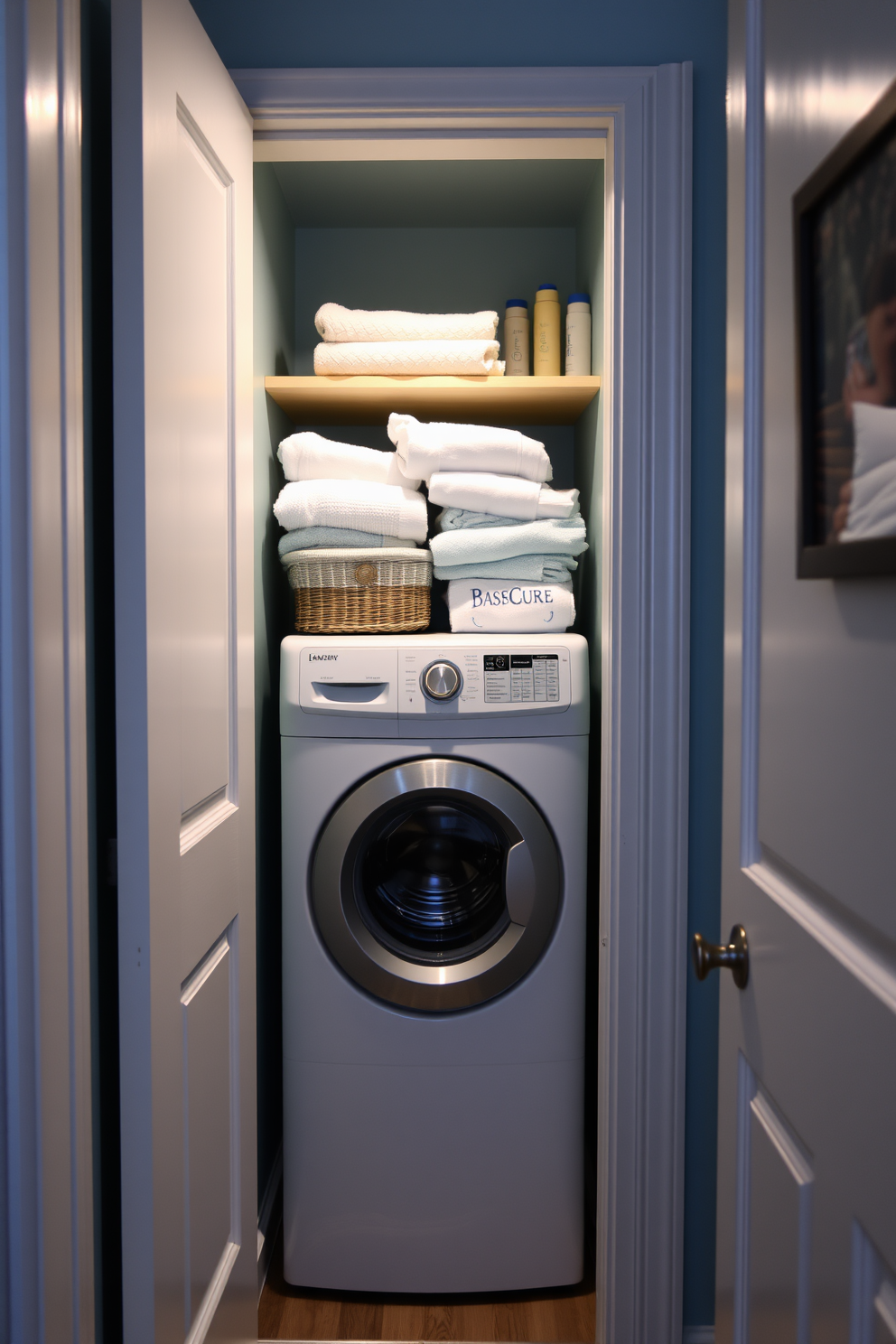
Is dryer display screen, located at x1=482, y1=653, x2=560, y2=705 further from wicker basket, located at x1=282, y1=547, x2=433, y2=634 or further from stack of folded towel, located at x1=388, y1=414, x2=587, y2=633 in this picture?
wicker basket, located at x1=282, y1=547, x2=433, y2=634

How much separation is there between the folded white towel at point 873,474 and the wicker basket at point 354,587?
3.88 ft

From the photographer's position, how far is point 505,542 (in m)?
1.71

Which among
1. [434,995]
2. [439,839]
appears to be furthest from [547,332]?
[434,995]

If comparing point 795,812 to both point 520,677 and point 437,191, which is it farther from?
point 437,191

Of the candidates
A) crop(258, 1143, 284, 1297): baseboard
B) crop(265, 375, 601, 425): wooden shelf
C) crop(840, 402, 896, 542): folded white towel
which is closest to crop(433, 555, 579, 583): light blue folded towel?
crop(265, 375, 601, 425): wooden shelf

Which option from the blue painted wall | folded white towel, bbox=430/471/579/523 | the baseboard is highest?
the blue painted wall

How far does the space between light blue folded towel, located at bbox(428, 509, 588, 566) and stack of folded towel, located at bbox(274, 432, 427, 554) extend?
68 mm

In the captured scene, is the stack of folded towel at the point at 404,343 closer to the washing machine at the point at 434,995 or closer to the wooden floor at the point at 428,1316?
the washing machine at the point at 434,995

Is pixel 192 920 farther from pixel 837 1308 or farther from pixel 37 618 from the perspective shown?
pixel 837 1308

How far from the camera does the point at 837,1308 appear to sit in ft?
2.07

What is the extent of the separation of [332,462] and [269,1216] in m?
1.53

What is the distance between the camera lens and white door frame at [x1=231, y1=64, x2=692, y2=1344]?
1.40 m

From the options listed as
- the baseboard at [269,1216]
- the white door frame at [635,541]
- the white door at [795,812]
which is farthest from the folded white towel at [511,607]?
the baseboard at [269,1216]

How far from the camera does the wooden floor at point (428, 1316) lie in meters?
1.62
